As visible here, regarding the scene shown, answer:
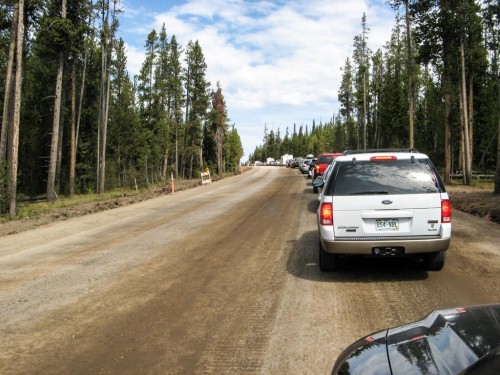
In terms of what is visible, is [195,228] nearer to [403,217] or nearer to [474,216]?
[403,217]

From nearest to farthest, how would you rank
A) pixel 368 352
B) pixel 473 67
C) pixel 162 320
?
pixel 368 352 < pixel 162 320 < pixel 473 67

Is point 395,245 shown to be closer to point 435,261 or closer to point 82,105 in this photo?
point 435,261

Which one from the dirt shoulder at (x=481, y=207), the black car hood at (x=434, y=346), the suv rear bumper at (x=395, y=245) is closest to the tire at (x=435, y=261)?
the suv rear bumper at (x=395, y=245)

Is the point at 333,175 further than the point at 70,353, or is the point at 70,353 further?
the point at 333,175

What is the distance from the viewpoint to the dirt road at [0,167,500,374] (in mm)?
4035

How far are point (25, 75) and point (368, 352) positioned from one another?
4667 cm

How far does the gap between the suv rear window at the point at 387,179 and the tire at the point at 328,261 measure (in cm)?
103

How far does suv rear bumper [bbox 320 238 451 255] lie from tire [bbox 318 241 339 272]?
0.51m

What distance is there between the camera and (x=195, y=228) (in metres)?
12.0

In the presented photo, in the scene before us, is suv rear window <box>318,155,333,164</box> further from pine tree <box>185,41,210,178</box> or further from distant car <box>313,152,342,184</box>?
pine tree <box>185,41,210,178</box>

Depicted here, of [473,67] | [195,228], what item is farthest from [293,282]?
[473,67]

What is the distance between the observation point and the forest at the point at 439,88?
93.1 ft

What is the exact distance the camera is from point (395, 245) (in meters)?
6.16

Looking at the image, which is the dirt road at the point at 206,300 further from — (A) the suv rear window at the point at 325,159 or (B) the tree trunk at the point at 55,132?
(B) the tree trunk at the point at 55,132
